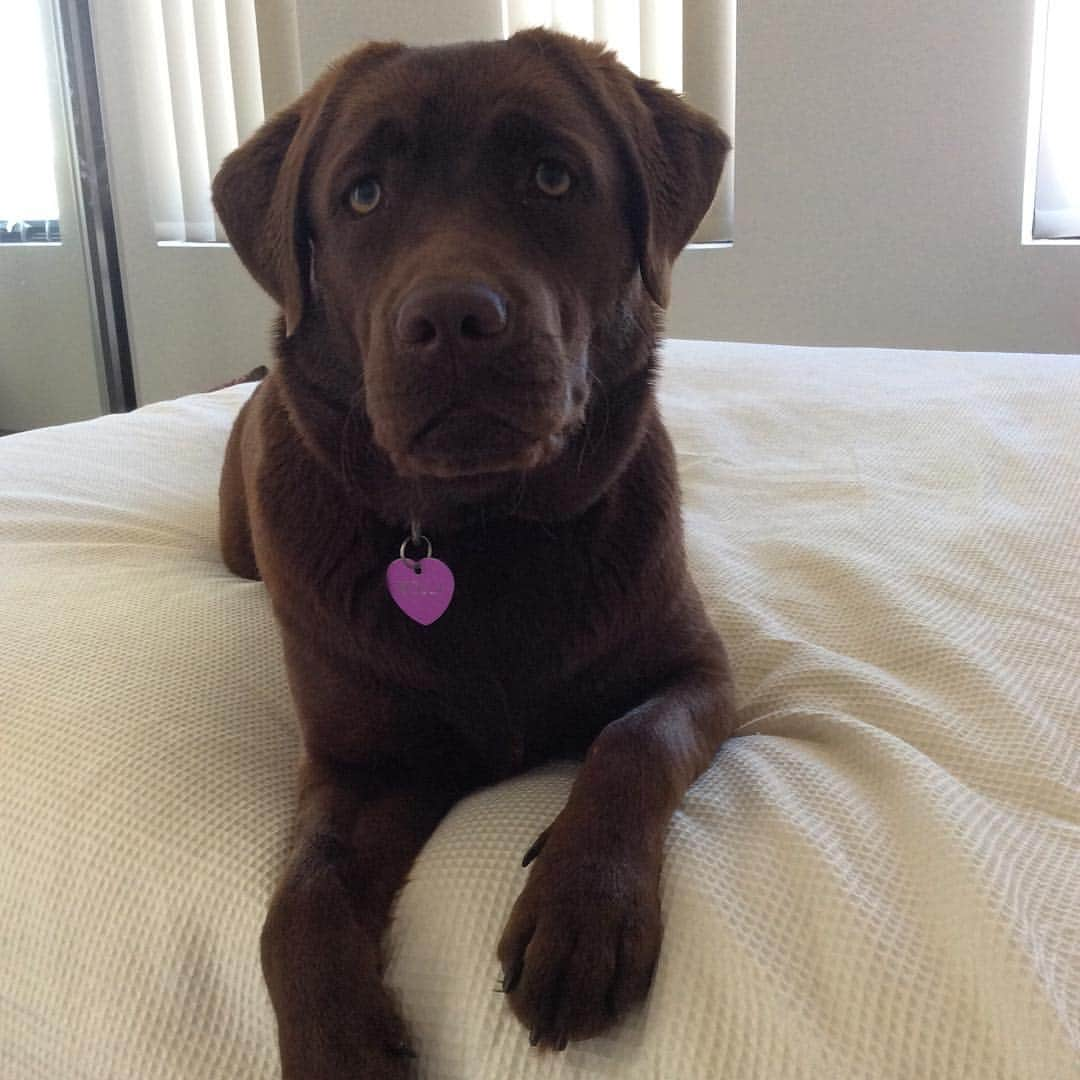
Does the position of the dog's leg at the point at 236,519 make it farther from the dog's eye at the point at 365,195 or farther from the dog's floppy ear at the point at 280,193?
the dog's eye at the point at 365,195

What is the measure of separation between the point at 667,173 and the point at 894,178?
239cm

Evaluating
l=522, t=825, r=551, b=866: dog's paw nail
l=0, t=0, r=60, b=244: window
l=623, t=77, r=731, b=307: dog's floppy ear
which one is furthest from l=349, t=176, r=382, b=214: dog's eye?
l=0, t=0, r=60, b=244: window

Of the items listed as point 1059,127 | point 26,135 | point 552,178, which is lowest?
point 552,178

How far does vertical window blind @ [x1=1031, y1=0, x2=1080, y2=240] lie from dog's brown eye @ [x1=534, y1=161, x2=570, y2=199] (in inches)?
104

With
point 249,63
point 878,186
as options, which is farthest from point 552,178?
point 249,63

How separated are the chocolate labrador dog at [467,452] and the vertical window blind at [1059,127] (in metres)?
2.41

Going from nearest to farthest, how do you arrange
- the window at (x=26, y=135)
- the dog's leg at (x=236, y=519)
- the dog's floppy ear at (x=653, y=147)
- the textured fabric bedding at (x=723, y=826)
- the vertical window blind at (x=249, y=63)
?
the textured fabric bedding at (x=723, y=826) < the dog's floppy ear at (x=653, y=147) < the dog's leg at (x=236, y=519) < the vertical window blind at (x=249, y=63) < the window at (x=26, y=135)

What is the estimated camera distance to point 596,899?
681 mm

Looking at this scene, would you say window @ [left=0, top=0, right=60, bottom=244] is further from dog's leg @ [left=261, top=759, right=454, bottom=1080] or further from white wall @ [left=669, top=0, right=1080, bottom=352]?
dog's leg @ [left=261, top=759, right=454, bottom=1080]

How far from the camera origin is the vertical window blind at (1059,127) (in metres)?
2.99

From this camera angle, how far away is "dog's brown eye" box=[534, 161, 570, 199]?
1.02 metres

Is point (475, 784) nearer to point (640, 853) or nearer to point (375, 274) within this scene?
point (640, 853)

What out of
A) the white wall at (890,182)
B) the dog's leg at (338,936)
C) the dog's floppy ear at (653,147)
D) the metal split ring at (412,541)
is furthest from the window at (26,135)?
the dog's leg at (338,936)

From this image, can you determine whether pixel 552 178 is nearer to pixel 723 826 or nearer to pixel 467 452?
pixel 467 452
